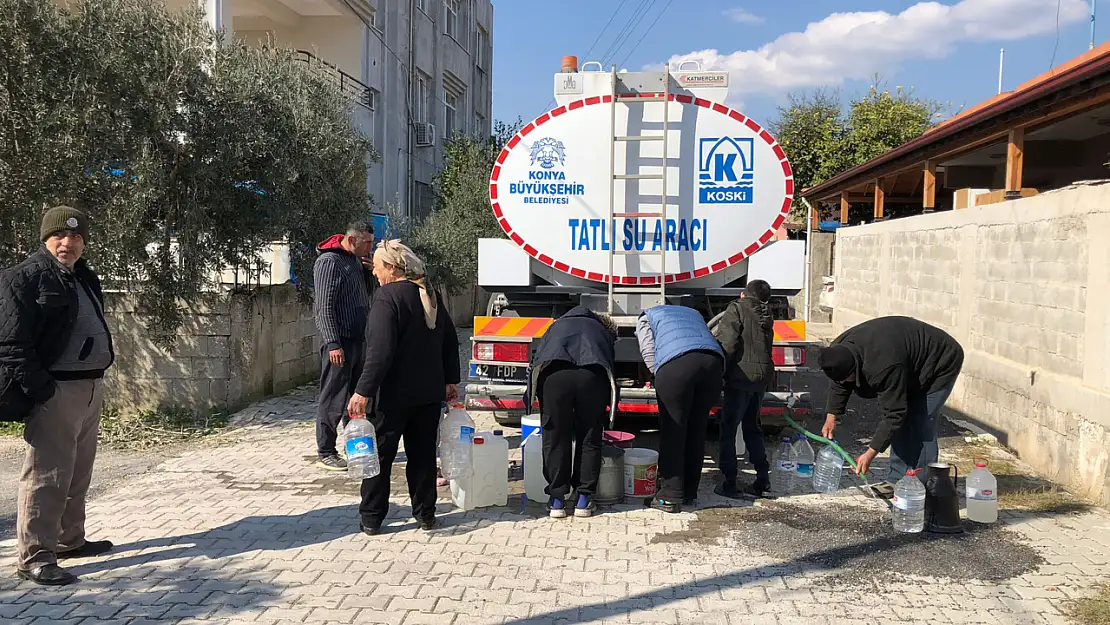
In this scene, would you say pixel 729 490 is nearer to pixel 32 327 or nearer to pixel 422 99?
pixel 32 327

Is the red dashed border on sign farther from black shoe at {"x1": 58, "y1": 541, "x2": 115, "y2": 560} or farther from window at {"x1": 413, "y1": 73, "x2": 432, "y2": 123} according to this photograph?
window at {"x1": 413, "y1": 73, "x2": 432, "y2": 123}

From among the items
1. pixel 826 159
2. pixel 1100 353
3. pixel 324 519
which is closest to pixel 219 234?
pixel 324 519

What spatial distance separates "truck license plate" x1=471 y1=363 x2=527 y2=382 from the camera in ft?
21.8

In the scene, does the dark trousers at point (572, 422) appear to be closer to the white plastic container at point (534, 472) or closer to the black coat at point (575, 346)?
the black coat at point (575, 346)

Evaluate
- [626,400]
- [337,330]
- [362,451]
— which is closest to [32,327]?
[362,451]

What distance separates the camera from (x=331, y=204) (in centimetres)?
908

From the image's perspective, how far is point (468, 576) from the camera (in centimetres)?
436

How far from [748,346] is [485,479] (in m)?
2.11

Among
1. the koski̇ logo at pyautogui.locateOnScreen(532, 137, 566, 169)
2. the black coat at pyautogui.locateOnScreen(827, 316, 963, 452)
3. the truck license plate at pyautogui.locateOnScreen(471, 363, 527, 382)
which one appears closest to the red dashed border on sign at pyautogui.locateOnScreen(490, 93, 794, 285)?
the koski̇ logo at pyautogui.locateOnScreen(532, 137, 566, 169)

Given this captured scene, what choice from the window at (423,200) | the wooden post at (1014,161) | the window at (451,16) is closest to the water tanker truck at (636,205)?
the wooden post at (1014,161)

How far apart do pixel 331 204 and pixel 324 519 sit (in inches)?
186

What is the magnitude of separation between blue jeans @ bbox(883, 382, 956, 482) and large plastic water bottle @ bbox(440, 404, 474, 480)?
9.47ft

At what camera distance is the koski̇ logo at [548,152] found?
6.63 meters

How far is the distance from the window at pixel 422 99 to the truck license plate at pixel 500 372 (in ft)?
48.2
